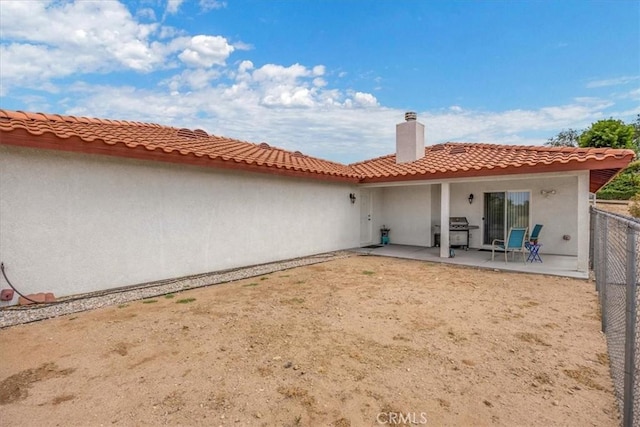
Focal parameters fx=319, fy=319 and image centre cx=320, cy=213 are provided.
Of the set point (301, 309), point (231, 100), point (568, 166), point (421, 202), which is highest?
point (231, 100)

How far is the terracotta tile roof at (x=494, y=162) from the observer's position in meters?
7.98

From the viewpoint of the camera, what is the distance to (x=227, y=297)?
6320mm

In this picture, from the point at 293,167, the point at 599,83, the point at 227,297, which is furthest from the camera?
the point at 599,83

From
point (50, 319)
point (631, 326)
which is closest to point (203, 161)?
point (50, 319)

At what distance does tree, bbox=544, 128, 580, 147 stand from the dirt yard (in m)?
45.0

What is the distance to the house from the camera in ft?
19.3

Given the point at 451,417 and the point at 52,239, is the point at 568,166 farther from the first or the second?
the point at 52,239

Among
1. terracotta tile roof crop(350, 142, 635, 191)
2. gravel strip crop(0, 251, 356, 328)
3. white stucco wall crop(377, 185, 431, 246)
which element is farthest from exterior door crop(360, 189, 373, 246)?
gravel strip crop(0, 251, 356, 328)

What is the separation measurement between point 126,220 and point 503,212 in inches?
477

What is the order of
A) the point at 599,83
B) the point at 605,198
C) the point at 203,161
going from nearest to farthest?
the point at 203,161 → the point at 599,83 → the point at 605,198

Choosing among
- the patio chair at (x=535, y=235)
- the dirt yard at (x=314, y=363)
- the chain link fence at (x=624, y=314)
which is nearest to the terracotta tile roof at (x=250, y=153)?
the patio chair at (x=535, y=235)

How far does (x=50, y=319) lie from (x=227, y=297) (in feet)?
9.04

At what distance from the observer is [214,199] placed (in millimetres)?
8555

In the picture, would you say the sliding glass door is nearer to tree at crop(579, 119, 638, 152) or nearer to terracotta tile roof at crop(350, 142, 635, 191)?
terracotta tile roof at crop(350, 142, 635, 191)
